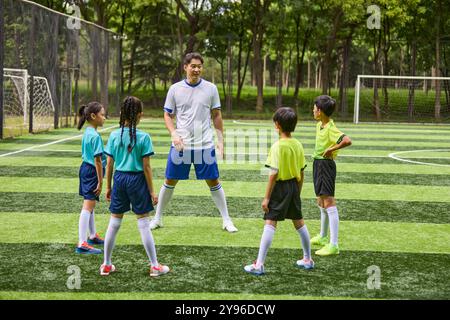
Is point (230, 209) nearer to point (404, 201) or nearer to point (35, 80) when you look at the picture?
point (404, 201)

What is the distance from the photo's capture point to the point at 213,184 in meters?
7.25

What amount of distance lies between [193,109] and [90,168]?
4.87ft

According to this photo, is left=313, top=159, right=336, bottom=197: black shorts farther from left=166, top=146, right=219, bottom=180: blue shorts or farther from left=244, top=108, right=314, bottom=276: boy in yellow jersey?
left=166, top=146, right=219, bottom=180: blue shorts

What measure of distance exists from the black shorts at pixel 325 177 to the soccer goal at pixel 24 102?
1221cm

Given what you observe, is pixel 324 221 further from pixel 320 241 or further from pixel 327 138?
pixel 327 138

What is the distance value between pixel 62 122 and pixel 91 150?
639 inches

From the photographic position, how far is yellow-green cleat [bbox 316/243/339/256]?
6.12 m

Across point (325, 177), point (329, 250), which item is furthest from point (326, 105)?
point (329, 250)

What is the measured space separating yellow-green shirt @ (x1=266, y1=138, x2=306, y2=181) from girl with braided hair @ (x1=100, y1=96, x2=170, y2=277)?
3.37ft

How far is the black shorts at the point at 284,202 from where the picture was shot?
17.9 ft

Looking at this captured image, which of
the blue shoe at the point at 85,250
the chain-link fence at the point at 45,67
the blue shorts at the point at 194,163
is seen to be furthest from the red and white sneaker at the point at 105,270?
the chain-link fence at the point at 45,67

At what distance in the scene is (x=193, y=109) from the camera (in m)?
7.11

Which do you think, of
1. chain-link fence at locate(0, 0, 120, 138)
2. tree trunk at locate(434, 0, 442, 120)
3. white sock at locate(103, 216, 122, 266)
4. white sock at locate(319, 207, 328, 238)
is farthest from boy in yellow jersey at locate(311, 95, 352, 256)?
tree trunk at locate(434, 0, 442, 120)
